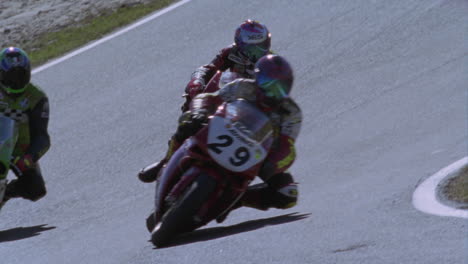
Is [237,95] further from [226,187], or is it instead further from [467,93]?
[467,93]

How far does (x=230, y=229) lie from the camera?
7012 millimetres

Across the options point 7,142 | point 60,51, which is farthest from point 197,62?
point 7,142

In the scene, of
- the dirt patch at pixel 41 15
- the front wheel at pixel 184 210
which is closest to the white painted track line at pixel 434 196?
the front wheel at pixel 184 210

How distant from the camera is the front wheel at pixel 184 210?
20.6ft

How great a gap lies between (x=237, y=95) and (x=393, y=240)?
1.77m

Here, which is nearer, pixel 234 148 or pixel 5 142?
pixel 234 148

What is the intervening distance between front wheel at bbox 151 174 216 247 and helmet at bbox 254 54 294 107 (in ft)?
2.36

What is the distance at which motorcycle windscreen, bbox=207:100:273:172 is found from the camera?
254 inches

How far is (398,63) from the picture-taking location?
474 inches

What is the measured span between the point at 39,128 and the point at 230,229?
114 inches

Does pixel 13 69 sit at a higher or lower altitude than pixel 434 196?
lower

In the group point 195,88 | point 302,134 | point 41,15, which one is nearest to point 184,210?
point 195,88

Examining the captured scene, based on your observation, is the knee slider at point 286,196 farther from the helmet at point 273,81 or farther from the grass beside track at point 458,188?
the grass beside track at point 458,188

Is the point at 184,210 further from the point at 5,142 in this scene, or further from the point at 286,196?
the point at 5,142
